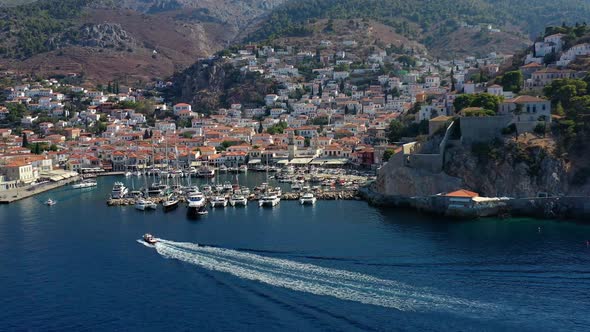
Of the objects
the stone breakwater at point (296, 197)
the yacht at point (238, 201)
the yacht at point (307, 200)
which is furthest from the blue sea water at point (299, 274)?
the stone breakwater at point (296, 197)

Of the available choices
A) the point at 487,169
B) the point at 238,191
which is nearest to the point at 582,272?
the point at 487,169

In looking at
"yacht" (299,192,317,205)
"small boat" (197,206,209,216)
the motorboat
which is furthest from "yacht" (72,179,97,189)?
"yacht" (299,192,317,205)

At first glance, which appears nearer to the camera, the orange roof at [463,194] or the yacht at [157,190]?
the orange roof at [463,194]

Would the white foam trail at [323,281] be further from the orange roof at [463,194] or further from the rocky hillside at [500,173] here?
the rocky hillside at [500,173]

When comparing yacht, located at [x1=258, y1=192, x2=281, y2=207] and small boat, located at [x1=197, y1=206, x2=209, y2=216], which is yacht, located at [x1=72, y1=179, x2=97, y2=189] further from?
yacht, located at [x1=258, y1=192, x2=281, y2=207]

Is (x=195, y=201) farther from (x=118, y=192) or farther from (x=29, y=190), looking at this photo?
(x=29, y=190)

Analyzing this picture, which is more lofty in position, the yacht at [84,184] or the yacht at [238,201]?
the yacht at [84,184]

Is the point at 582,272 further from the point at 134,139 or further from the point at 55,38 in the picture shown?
the point at 55,38
